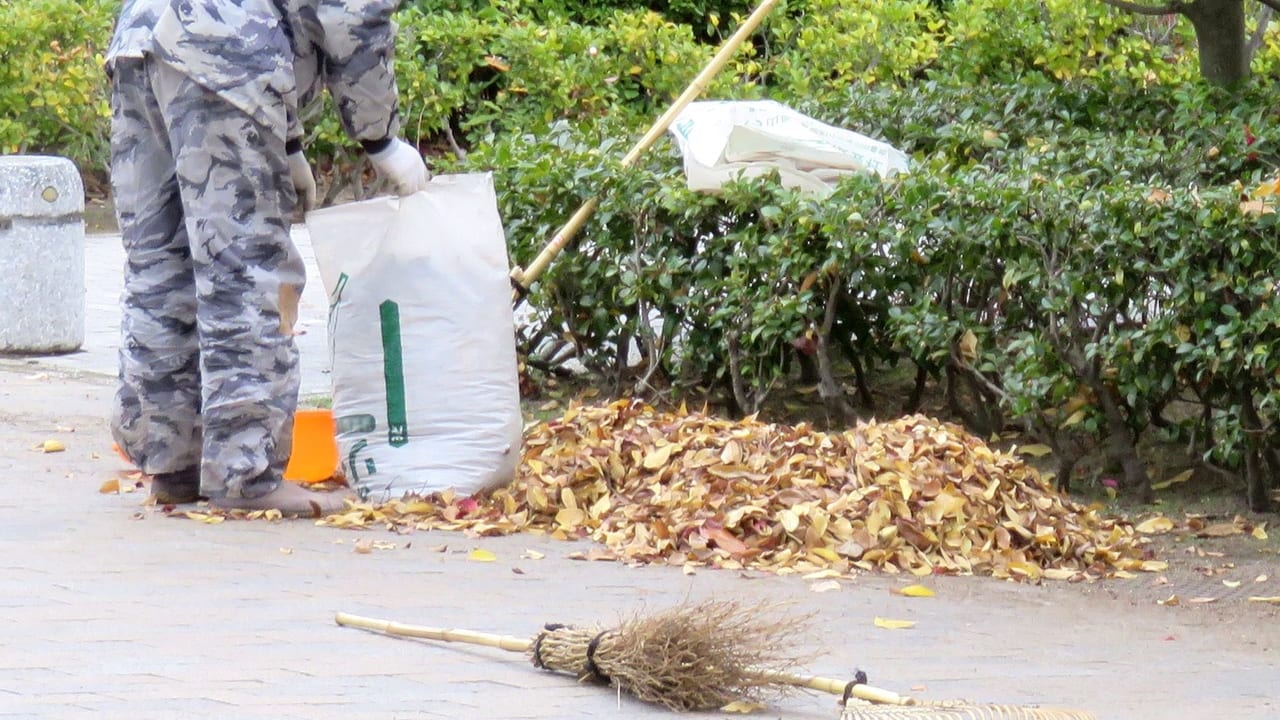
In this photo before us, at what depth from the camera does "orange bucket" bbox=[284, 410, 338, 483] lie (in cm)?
599

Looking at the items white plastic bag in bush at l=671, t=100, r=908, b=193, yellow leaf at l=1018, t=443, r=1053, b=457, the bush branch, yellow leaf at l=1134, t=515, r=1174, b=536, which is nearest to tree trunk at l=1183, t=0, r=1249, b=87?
the bush branch

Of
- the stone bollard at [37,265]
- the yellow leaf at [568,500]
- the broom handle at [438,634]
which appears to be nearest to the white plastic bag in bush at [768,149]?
the yellow leaf at [568,500]

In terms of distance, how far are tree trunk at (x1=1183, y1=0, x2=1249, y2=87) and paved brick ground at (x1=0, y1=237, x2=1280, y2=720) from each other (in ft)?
10.3

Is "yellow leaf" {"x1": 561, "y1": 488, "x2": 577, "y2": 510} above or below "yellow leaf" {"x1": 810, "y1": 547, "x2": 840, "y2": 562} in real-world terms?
above

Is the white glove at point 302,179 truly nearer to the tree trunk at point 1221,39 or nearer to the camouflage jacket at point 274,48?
the camouflage jacket at point 274,48

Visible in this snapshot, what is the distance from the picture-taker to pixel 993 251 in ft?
19.1

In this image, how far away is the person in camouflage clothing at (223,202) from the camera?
504 cm

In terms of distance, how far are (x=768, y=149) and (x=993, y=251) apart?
1032mm

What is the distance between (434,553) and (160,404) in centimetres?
99

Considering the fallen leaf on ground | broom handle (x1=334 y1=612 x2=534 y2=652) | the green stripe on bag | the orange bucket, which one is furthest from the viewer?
the orange bucket

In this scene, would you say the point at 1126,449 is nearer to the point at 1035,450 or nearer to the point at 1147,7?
the point at 1035,450

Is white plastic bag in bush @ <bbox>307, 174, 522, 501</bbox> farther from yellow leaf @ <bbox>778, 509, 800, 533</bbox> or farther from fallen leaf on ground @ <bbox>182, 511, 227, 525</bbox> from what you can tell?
yellow leaf @ <bbox>778, 509, 800, 533</bbox>

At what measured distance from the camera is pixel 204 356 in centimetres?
521

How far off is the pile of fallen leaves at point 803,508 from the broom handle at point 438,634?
1.00m
